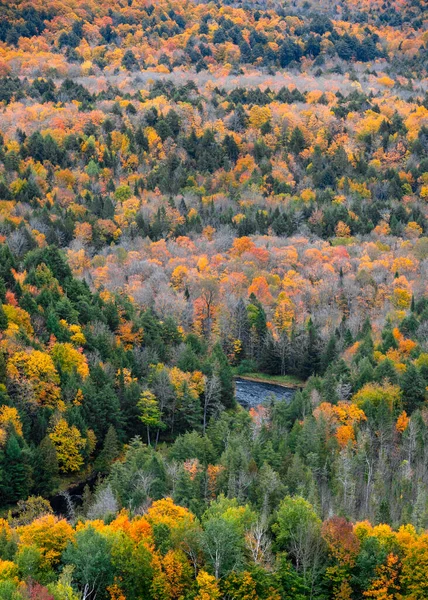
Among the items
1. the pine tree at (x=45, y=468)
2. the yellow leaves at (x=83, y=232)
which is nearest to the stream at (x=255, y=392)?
the pine tree at (x=45, y=468)

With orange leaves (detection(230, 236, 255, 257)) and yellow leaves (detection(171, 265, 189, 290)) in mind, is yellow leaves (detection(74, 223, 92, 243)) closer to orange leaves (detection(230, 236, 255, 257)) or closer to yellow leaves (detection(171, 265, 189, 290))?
yellow leaves (detection(171, 265, 189, 290))

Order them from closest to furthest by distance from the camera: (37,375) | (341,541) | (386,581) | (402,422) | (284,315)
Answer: (386,581) < (341,541) < (402,422) < (37,375) < (284,315)

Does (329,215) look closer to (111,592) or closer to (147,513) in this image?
(147,513)

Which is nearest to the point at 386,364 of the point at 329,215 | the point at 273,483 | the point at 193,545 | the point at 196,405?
the point at 196,405

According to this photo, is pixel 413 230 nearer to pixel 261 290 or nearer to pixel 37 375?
pixel 261 290

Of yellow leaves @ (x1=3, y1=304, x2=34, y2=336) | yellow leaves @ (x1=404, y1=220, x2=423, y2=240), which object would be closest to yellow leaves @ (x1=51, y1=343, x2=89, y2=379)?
yellow leaves @ (x1=3, y1=304, x2=34, y2=336)

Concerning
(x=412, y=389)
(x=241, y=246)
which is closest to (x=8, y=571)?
(x=412, y=389)

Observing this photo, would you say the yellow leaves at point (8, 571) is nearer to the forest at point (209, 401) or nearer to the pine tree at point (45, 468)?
the forest at point (209, 401)
